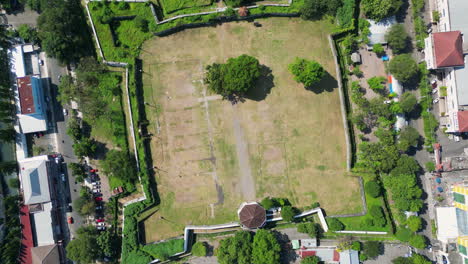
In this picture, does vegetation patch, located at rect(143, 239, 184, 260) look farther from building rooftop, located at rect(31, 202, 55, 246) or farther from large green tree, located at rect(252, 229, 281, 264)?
building rooftop, located at rect(31, 202, 55, 246)

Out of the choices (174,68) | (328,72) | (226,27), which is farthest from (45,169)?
(328,72)

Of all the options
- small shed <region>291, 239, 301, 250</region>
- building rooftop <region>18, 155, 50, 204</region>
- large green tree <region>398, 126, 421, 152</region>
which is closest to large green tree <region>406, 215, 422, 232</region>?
large green tree <region>398, 126, 421, 152</region>

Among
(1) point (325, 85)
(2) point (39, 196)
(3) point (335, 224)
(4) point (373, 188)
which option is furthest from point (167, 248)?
(1) point (325, 85)

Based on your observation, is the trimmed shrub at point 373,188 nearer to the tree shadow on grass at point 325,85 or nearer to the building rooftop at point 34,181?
the tree shadow on grass at point 325,85

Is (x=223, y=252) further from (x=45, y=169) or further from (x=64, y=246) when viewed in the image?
(x=45, y=169)

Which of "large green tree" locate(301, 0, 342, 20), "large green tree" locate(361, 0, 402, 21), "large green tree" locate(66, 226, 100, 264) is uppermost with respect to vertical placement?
"large green tree" locate(301, 0, 342, 20)

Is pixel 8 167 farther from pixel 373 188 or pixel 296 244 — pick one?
pixel 373 188
